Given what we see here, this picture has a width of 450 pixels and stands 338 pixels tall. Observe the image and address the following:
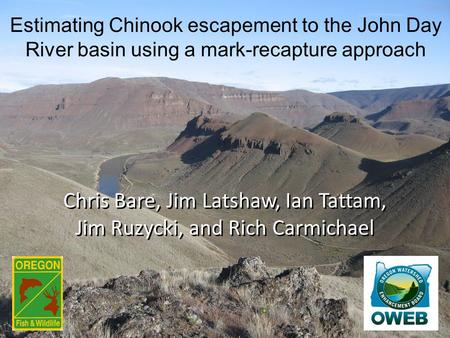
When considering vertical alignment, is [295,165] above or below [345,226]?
above

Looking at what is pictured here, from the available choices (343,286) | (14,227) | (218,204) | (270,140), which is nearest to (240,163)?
(270,140)

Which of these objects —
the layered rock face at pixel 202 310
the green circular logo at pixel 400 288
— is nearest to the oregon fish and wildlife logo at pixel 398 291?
the green circular logo at pixel 400 288

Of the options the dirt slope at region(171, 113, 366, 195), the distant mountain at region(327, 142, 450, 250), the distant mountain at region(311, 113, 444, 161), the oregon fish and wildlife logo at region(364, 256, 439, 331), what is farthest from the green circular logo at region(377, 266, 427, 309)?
the distant mountain at region(311, 113, 444, 161)

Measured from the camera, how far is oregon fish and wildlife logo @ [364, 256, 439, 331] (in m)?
8.45

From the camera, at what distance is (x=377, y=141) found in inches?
4456

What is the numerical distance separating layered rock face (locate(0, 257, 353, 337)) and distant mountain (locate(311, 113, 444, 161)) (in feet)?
308

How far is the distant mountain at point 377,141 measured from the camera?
106m

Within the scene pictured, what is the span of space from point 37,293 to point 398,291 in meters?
5.73

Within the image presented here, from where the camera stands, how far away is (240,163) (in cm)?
8894

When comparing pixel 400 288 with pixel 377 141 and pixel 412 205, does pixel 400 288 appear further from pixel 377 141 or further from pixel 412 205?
pixel 377 141

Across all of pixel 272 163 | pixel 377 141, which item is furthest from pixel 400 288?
pixel 377 141

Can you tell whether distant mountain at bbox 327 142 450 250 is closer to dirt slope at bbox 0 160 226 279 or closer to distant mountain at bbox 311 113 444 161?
dirt slope at bbox 0 160 226 279

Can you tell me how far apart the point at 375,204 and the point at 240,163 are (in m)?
34.7

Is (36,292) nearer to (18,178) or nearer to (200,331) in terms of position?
(200,331)
